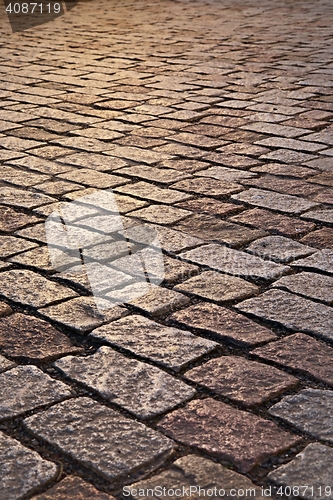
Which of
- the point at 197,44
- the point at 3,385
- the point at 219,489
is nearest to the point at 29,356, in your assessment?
the point at 3,385

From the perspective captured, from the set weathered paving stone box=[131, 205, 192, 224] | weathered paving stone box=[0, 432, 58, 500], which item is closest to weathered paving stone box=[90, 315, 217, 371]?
weathered paving stone box=[0, 432, 58, 500]

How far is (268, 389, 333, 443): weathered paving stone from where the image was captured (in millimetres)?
2340

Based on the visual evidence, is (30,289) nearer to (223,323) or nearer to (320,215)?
(223,323)

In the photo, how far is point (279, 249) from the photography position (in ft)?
12.0

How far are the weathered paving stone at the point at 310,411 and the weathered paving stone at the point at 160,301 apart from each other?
2.53 feet

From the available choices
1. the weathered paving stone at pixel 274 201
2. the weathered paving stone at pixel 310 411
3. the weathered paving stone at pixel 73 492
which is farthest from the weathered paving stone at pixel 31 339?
the weathered paving stone at pixel 274 201

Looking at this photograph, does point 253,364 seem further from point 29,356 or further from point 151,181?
point 151,181

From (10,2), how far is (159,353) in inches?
504

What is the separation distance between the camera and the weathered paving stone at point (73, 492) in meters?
2.06

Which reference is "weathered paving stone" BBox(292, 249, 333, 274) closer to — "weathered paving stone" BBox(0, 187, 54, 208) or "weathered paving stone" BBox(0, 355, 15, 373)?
"weathered paving stone" BBox(0, 355, 15, 373)

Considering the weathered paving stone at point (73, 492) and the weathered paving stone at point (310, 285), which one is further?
the weathered paving stone at point (310, 285)

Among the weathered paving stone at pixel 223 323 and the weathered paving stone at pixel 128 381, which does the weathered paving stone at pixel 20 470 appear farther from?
the weathered paving stone at pixel 223 323

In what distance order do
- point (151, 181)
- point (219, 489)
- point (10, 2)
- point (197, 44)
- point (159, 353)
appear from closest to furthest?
point (219, 489) < point (159, 353) < point (151, 181) < point (197, 44) < point (10, 2)

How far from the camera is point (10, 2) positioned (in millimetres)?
14078
